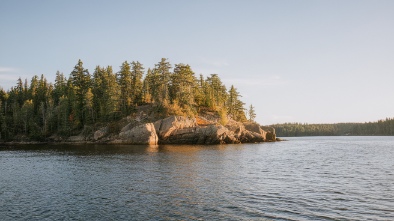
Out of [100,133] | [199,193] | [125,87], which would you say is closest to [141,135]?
[100,133]

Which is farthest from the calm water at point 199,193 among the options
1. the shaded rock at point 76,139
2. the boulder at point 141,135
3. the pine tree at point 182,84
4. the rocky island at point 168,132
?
the shaded rock at point 76,139

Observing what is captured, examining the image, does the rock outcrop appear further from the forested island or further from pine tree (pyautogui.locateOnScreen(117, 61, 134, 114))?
pine tree (pyautogui.locateOnScreen(117, 61, 134, 114))

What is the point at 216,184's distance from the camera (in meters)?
33.2

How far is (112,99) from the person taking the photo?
362ft

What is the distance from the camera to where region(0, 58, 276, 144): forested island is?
10144cm

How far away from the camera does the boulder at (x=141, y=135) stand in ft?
319

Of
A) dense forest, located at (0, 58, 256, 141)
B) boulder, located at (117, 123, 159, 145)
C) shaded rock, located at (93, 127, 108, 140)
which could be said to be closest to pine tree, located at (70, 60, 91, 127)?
dense forest, located at (0, 58, 256, 141)

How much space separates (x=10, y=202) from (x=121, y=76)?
97.8m

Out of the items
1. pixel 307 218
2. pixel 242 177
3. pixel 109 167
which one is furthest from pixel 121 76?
pixel 307 218

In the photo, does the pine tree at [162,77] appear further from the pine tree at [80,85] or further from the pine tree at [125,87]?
the pine tree at [80,85]

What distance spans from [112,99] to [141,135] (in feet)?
68.1

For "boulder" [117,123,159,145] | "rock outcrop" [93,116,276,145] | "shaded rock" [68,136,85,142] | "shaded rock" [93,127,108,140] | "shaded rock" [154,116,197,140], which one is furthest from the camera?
"shaded rock" [68,136,85,142]

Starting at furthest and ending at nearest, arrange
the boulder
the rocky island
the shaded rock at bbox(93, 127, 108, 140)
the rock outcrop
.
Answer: the shaded rock at bbox(93, 127, 108, 140)
the rocky island
the rock outcrop
the boulder

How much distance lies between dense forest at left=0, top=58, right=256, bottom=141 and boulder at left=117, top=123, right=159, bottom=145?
356 inches
